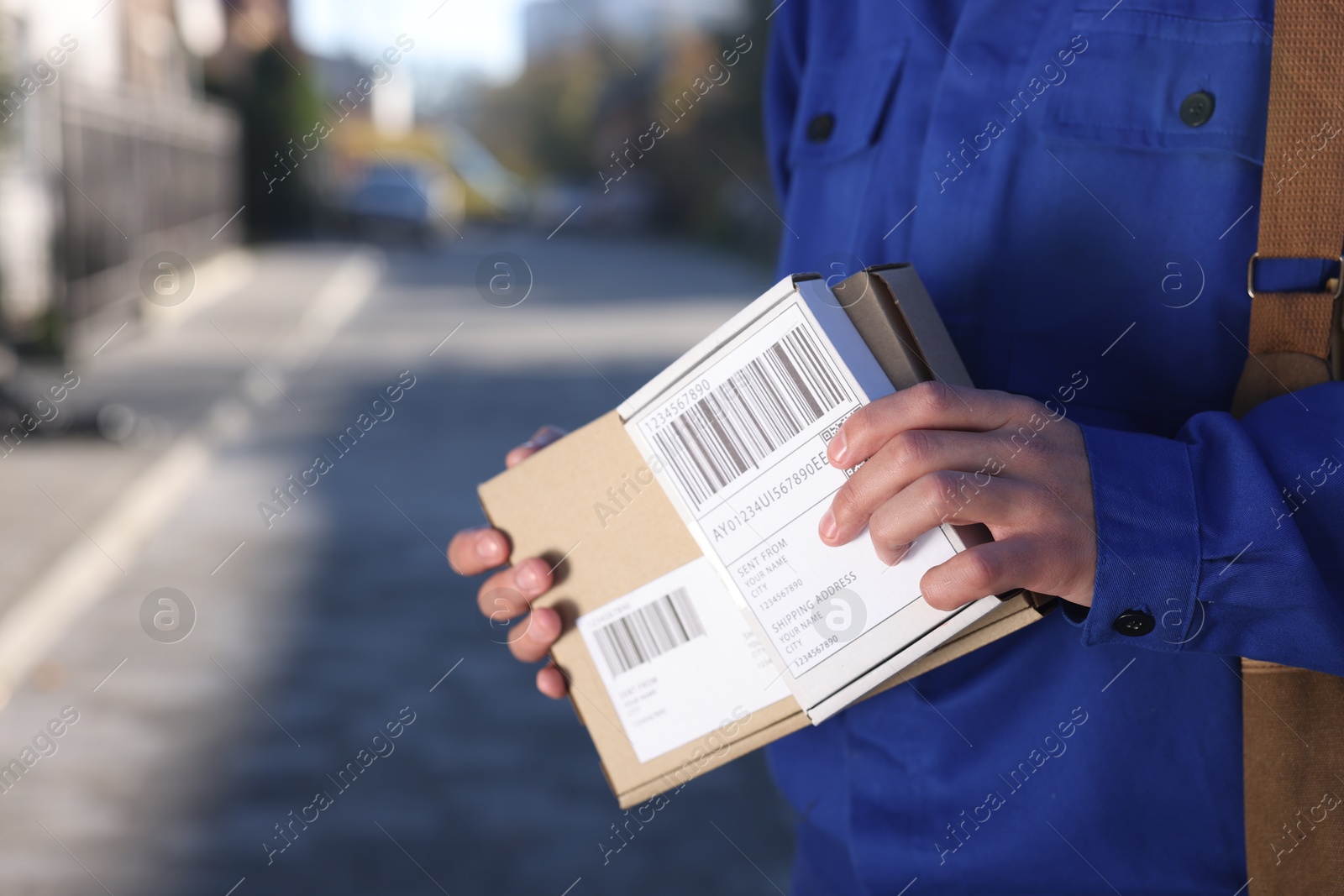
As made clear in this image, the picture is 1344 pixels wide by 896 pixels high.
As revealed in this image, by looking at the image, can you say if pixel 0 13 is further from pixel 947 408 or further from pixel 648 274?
pixel 648 274

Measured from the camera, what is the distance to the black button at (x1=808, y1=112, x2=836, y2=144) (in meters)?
1.54

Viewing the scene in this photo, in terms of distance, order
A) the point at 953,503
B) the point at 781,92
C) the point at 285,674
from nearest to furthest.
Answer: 1. the point at 953,503
2. the point at 781,92
3. the point at 285,674

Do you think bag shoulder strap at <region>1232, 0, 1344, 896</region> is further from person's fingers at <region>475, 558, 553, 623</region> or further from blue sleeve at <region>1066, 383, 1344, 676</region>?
person's fingers at <region>475, 558, 553, 623</region>

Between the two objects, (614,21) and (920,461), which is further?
(614,21)

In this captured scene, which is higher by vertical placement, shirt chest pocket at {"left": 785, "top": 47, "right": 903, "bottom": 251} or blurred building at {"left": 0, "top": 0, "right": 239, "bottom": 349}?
blurred building at {"left": 0, "top": 0, "right": 239, "bottom": 349}

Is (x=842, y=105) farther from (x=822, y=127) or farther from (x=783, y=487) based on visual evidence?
(x=783, y=487)

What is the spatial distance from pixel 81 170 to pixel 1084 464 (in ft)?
43.1

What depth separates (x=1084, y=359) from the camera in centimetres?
132

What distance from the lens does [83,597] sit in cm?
553

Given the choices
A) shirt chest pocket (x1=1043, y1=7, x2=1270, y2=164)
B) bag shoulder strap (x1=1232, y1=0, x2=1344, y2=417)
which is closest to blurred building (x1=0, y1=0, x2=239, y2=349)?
shirt chest pocket (x1=1043, y1=7, x2=1270, y2=164)

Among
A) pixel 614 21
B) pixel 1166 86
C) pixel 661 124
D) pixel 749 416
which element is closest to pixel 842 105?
pixel 1166 86

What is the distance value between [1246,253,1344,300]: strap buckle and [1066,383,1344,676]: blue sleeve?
0.34 ft

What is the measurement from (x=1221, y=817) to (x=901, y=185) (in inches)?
30.5

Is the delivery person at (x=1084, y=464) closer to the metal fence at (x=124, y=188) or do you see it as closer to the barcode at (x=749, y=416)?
the barcode at (x=749, y=416)
